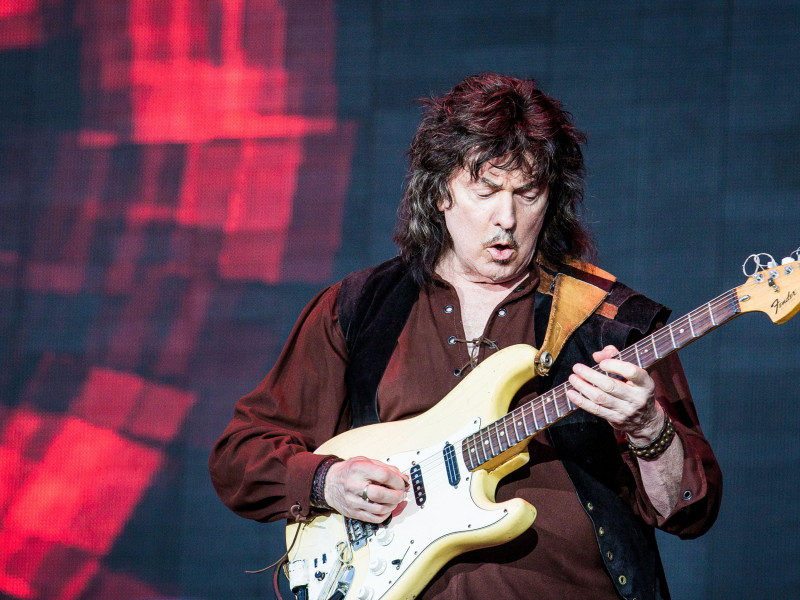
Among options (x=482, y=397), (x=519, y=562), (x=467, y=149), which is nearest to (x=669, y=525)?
(x=519, y=562)

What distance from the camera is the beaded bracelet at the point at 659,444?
186 centimetres

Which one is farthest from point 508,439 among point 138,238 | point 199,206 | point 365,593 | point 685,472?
point 138,238

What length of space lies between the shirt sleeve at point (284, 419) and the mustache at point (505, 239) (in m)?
0.48

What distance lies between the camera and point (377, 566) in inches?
80.6

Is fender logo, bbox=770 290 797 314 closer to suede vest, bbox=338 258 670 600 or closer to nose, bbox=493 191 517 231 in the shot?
suede vest, bbox=338 258 670 600

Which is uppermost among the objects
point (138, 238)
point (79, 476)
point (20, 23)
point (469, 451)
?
point (20, 23)

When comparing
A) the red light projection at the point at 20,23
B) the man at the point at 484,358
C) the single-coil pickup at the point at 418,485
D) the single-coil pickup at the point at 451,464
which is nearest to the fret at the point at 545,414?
the man at the point at 484,358

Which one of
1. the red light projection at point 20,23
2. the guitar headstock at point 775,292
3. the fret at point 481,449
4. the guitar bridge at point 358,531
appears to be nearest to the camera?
the guitar headstock at point 775,292

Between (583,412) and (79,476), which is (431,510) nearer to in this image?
(583,412)

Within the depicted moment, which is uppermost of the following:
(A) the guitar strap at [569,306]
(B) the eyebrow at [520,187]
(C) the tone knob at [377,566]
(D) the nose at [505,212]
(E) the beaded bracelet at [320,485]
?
(B) the eyebrow at [520,187]

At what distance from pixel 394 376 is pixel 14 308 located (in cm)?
248

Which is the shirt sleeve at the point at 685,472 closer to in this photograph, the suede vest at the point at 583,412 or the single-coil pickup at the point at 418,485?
the suede vest at the point at 583,412

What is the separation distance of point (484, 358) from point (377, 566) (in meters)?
0.53

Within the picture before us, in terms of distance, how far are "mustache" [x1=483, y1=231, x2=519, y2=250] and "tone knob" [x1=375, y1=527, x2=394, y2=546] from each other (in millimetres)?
702
